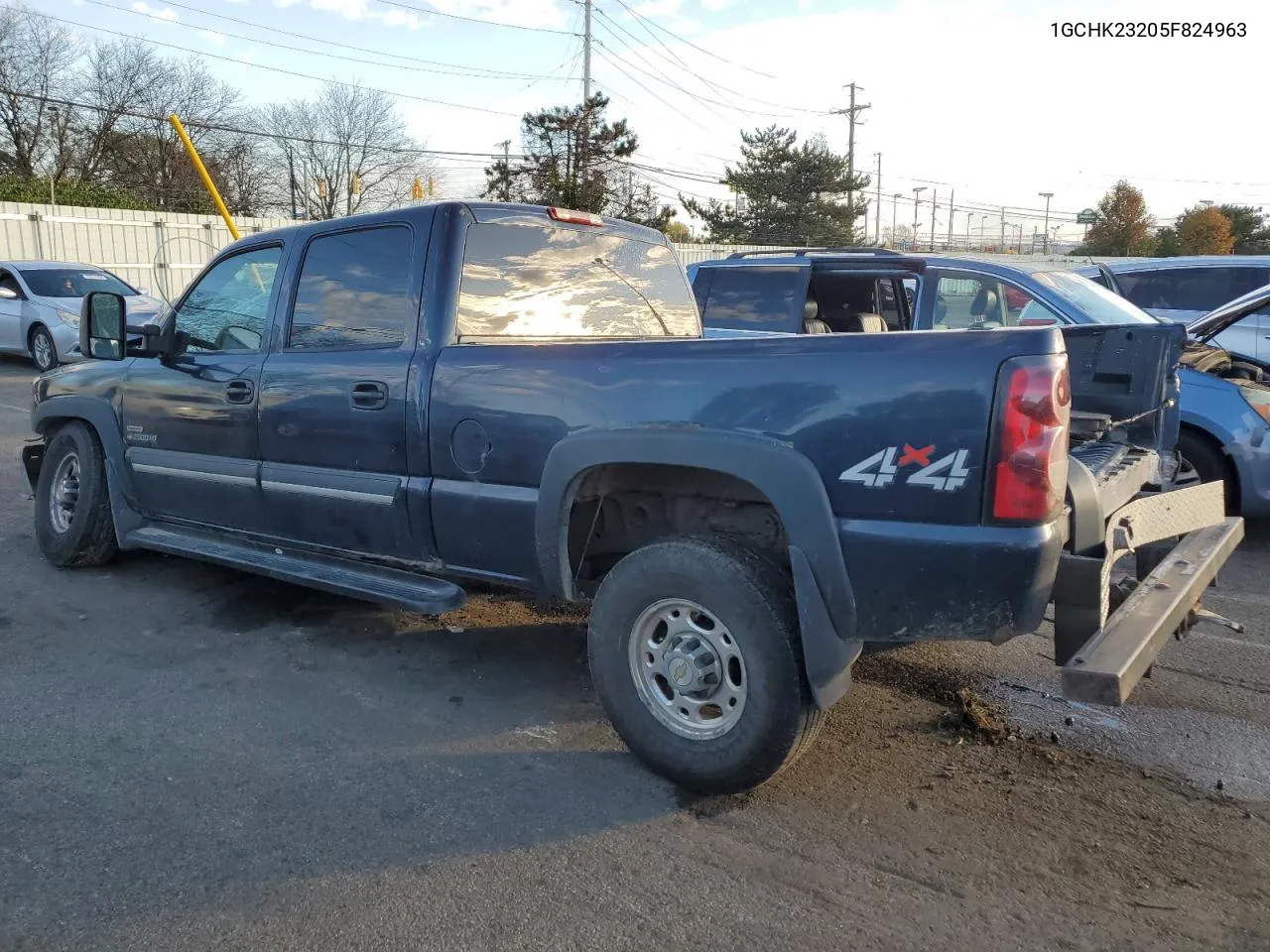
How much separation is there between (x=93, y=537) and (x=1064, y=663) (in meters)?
5.12

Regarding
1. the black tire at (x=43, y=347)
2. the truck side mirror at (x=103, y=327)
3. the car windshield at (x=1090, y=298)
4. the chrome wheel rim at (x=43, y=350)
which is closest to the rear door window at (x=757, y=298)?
the car windshield at (x=1090, y=298)

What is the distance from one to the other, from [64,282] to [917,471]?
16440mm

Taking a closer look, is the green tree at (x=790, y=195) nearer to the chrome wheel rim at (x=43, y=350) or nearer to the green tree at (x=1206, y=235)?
the green tree at (x=1206, y=235)

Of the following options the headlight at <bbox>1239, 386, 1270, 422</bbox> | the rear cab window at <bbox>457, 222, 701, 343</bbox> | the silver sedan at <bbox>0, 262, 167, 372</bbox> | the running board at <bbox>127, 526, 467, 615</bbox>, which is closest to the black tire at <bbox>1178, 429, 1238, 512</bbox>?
the headlight at <bbox>1239, 386, 1270, 422</bbox>

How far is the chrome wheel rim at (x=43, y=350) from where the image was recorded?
15.1 metres

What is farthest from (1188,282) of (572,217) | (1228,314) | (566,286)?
(566,286)

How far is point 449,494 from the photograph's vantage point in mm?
3877

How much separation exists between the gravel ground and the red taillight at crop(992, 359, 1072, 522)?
3.53 feet

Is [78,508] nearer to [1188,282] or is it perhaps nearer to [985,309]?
[985,309]

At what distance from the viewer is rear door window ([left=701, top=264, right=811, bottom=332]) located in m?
7.92

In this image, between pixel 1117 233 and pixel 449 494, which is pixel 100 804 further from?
pixel 1117 233

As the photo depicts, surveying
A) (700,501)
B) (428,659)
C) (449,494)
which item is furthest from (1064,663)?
(428,659)

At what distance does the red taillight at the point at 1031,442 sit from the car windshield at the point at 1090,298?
4.36 m

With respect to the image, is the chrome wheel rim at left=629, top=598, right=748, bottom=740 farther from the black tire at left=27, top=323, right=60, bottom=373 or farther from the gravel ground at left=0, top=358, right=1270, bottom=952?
the black tire at left=27, top=323, right=60, bottom=373
